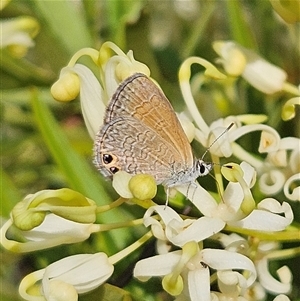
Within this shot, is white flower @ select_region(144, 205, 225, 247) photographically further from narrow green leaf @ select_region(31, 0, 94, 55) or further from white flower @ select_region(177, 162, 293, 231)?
narrow green leaf @ select_region(31, 0, 94, 55)

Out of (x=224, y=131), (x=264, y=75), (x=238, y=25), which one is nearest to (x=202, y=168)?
(x=224, y=131)

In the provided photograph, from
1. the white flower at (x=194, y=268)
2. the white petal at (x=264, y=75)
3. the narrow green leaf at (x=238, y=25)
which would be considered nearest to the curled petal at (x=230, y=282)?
the white flower at (x=194, y=268)

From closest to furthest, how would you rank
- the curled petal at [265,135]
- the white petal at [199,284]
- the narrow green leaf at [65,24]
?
the white petal at [199,284]
the curled petal at [265,135]
the narrow green leaf at [65,24]

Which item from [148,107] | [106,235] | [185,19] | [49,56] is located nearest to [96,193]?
[106,235]

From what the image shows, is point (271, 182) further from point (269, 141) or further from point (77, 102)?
point (77, 102)

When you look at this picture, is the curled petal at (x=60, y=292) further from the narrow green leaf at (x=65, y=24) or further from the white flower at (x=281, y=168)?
the narrow green leaf at (x=65, y=24)

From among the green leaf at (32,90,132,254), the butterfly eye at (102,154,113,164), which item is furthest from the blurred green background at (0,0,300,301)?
the butterfly eye at (102,154,113,164)
